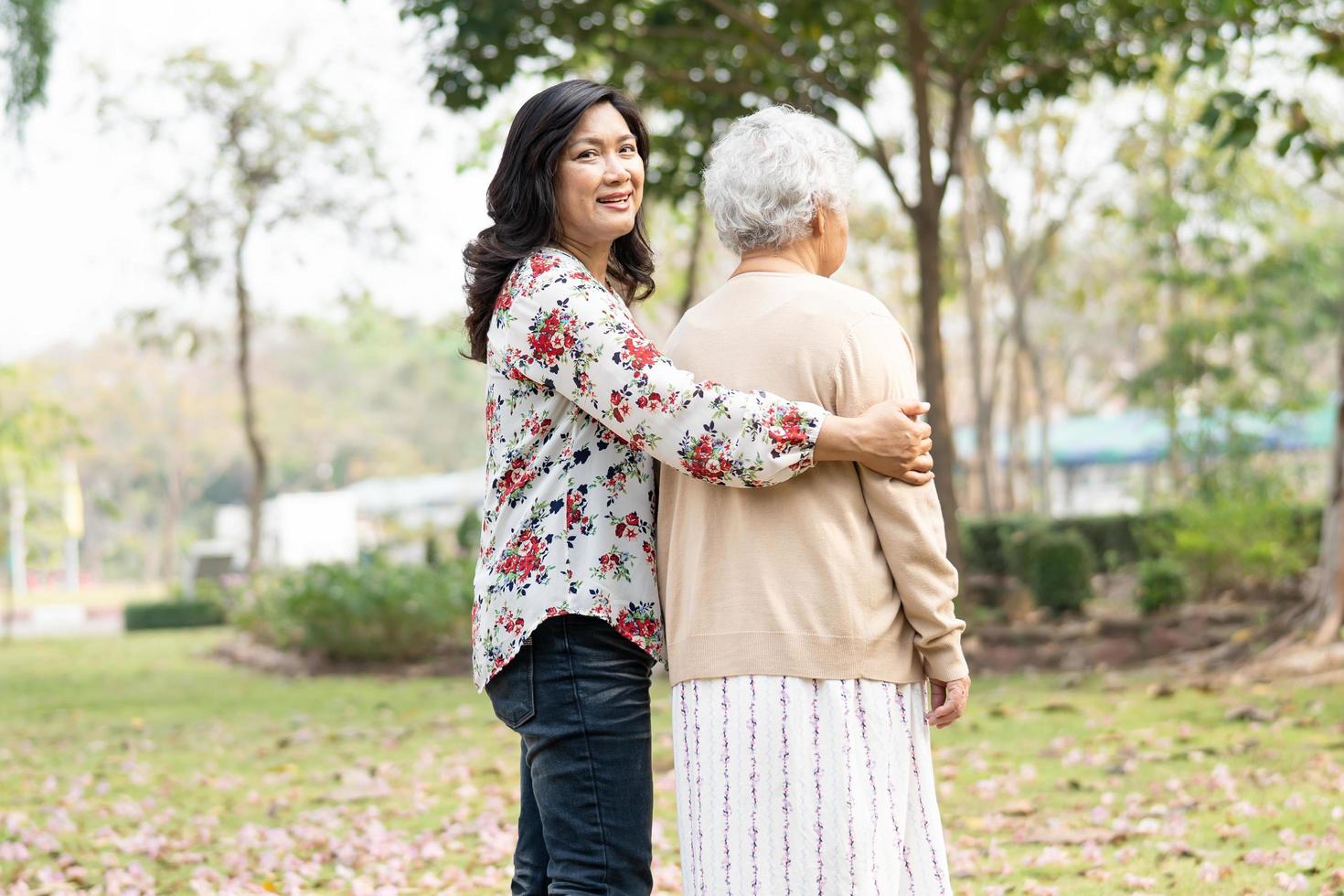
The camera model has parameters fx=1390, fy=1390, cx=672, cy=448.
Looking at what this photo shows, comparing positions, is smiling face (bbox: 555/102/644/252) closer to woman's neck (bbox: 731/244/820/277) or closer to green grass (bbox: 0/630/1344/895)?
woman's neck (bbox: 731/244/820/277)

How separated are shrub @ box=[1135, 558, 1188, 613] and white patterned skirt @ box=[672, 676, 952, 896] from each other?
826cm

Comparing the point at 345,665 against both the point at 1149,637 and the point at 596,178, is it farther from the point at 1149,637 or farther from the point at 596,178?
the point at 596,178

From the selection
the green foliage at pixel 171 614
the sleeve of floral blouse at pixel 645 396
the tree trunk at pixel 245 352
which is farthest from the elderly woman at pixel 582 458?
the green foliage at pixel 171 614

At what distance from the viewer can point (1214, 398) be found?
1580 centimetres

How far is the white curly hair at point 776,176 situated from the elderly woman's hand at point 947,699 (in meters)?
0.75

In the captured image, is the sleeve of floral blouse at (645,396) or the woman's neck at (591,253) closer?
the sleeve of floral blouse at (645,396)

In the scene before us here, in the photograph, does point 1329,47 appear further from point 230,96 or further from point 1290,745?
→ point 230,96

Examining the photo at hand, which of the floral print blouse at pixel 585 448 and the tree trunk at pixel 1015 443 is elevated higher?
the tree trunk at pixel 1015 443

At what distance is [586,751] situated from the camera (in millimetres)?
2184

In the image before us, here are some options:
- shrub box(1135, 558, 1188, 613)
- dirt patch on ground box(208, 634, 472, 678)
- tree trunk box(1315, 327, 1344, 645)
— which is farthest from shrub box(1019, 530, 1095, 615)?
dirt patch on ground box(208, 634, 472, 678)

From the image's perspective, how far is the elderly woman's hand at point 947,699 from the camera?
2.19m

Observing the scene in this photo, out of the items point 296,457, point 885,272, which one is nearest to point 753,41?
point 885,272

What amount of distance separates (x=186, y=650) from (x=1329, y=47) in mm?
12397

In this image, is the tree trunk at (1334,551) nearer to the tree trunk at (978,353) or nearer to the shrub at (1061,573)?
the shrub at (1061,573)
